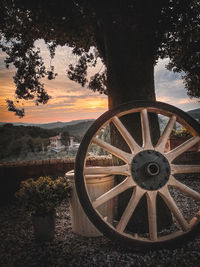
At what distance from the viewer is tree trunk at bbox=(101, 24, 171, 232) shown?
8.88 ft

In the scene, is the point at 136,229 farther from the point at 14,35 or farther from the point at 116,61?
the point at 14,35

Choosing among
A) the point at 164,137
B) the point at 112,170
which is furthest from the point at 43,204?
the point at 164,137

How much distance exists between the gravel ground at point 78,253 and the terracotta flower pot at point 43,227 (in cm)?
7

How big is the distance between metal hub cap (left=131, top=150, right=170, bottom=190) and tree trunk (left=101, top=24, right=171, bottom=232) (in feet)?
1.66

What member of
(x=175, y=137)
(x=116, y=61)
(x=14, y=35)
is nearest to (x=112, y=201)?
(x=116, y=61)

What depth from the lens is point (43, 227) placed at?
2490 millimetres

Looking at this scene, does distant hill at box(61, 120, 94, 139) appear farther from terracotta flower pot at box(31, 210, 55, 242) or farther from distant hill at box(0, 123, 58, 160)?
terracotta flower pot at box(31, 210, 55, 242)

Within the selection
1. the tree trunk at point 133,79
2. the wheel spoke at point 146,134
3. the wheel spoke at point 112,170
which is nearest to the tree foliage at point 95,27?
the tree trunk at point 133,79

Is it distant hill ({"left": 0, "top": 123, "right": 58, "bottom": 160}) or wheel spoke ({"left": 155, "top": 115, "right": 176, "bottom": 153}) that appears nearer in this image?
wheel spoke ({"left": 155, "top": 115, "right": 176, "bottom": 153})

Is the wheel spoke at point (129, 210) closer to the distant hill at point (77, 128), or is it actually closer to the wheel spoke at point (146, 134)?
the wheel spoke at point (146, 134)

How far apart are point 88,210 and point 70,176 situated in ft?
2.07

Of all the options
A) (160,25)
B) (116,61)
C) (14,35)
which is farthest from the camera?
(14,35)

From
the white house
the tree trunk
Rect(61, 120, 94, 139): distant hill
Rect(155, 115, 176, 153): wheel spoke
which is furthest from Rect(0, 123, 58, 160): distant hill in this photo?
Rect(155, 115, 176, 153): wheel spoke

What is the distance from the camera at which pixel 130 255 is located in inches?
84.1
